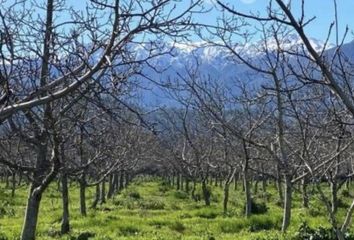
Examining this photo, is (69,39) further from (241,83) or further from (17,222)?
(17,222)

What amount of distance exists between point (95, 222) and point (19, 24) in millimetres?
11171

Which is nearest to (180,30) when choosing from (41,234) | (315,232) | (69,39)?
(69,39)

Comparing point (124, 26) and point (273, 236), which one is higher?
point (124, 26)

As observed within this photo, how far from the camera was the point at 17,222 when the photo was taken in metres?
18.0

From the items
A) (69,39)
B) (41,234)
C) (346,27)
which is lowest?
(41,234)

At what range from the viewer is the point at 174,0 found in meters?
5.05

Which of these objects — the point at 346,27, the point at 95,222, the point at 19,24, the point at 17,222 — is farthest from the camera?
the point at 17,222

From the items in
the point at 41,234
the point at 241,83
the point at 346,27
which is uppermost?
the point at 241,83

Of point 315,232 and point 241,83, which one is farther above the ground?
point 241,83

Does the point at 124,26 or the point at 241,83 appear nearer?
the point at 124,26

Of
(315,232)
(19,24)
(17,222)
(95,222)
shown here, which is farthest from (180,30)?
(17,222)

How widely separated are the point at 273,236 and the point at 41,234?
236 inches

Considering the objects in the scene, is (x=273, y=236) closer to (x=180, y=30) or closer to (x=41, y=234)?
(x=41, y=234)

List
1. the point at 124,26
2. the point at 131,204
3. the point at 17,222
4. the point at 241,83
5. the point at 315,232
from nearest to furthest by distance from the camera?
the point at 124,26, the point at 315,232, the point at 241,83, the point at 17,222, the point at 131,204
